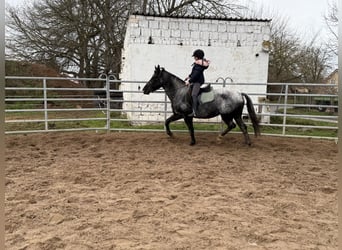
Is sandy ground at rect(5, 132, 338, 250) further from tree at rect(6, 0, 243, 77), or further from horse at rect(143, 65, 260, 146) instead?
tree at rect(6, 0, 243, 77)

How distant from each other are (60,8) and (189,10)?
18.8 ft

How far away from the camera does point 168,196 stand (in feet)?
10.4

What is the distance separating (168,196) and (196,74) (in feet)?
8.86

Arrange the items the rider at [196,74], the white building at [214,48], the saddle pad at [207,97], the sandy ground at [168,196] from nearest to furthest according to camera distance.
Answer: the sandy ground at [168,196] < the rider at [196,74] < the saddle pad at [207,97] < the white building at [214,48]

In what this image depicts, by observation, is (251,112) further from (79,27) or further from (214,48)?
(79,27)

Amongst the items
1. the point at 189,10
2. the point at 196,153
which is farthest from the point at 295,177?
the point at 189,10

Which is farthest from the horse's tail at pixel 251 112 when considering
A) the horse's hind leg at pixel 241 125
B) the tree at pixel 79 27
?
the tree at pixel 79 27

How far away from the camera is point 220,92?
5.51 meters

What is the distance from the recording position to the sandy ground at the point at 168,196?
2322mm

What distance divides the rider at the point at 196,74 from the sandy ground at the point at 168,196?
91 centimetres

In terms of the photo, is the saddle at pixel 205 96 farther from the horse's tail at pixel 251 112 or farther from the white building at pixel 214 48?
the white building at pixel 214 48

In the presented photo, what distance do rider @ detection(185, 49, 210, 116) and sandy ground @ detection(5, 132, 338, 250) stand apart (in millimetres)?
908

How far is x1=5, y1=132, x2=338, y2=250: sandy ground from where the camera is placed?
2.32 meters

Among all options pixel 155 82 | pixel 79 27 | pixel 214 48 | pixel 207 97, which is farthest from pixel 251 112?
pixel 79 27
